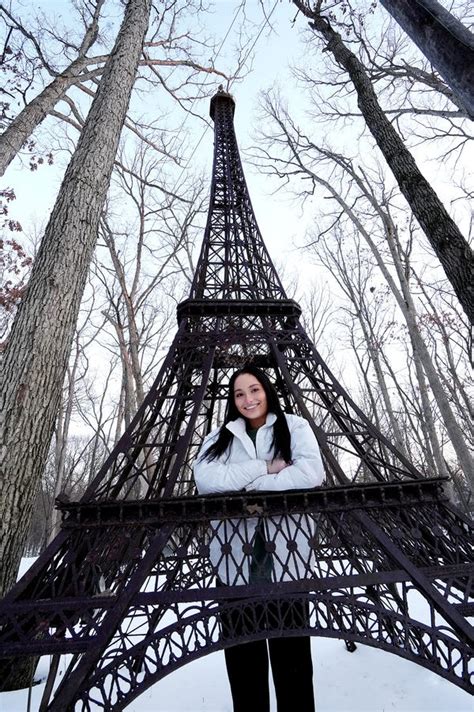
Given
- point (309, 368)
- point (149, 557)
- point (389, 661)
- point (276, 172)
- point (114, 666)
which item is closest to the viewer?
point (114, 666)

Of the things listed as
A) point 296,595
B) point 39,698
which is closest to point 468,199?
point 296,595

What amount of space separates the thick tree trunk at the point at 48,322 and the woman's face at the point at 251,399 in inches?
75.8

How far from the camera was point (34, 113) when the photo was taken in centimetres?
623

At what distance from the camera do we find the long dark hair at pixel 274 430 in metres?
2.61

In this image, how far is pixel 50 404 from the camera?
3.45 metres

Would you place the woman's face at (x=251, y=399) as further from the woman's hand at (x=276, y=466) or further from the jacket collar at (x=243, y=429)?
the woman's hand at (x=276, y=466)

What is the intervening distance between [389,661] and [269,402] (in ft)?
11.7

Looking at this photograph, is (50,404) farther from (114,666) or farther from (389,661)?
(389,661)

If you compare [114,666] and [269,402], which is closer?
[114,666]

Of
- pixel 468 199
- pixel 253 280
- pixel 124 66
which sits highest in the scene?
pixel 468 199

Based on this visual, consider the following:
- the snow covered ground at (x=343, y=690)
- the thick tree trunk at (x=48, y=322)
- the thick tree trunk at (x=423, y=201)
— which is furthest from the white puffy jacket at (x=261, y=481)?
the thick tree trunk at (x=423, y=201)

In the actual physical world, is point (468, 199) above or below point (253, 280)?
above

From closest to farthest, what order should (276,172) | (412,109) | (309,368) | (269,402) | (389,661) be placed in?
(269,402)
(389,661)
(309,368)
(412,109)
(276,172)

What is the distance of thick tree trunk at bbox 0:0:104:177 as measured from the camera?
587 cm
